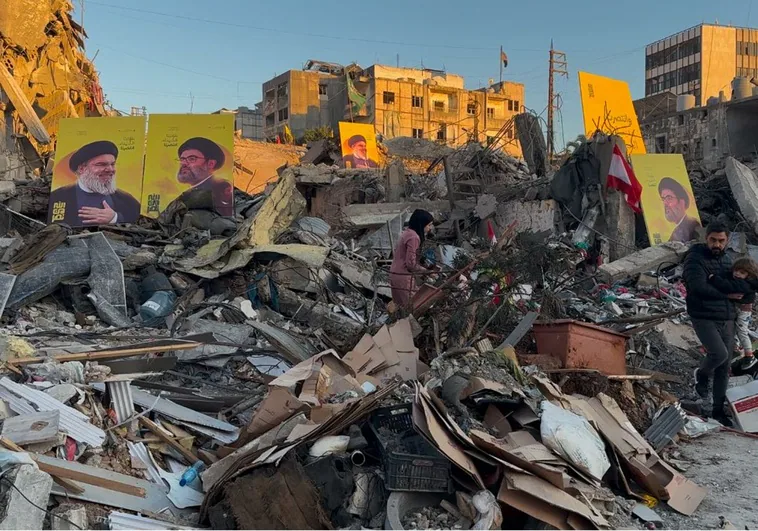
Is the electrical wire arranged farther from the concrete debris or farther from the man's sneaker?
the man's sneaker

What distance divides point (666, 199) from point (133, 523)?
1056 centimetres

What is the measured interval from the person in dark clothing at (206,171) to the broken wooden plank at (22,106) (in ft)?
23.0

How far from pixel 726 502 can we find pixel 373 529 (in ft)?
6.86

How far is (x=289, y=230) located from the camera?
933cm

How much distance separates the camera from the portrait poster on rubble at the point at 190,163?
34.8 feet

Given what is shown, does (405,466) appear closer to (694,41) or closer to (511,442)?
(511,442)

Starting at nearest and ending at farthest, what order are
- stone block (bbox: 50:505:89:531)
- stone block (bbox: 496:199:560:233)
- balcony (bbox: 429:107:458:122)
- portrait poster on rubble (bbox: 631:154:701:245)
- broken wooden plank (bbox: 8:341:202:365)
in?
stone block (bbox: 50:505:89:531) → broken wooden plank (bbox: 8:341:202:365) → stone block (bbox: 496:199:560:233) → portrait poster on rubble (bbox: 631:154:701:245) → balcony (bbox: 429:107:458:122)

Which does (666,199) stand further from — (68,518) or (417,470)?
(68,518)

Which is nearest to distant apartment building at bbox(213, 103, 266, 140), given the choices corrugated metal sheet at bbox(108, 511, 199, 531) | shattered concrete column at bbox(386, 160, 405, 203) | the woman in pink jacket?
shattered concrete column at bbox(386, 160, 405, 203)

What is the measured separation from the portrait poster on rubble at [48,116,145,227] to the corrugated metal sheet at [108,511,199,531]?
7838mm

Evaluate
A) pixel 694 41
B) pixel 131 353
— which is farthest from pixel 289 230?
pixel 694 41

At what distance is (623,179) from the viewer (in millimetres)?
10117

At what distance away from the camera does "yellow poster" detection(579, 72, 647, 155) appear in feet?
48.1

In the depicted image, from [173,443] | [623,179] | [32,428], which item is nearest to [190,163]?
[623,179]
